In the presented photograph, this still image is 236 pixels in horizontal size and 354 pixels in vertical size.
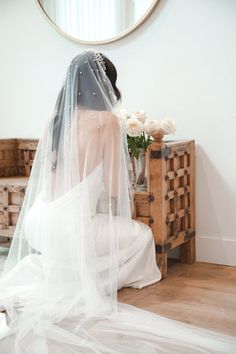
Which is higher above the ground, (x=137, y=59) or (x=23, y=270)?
(x=137, y=59)

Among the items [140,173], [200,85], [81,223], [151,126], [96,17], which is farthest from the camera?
[96,17]

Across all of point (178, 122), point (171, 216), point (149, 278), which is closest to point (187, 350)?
point (149, 278)

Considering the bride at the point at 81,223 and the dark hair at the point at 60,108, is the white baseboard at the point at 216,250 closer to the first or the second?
the bride at the point at 81,223

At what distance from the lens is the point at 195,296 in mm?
2654

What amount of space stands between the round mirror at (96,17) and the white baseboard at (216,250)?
132 centimetres

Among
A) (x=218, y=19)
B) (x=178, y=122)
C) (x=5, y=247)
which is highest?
(x=218, y=19)

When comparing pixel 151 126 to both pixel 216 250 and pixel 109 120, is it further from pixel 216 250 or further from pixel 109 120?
pixel 216 250

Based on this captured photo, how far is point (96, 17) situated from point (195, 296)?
1815mm

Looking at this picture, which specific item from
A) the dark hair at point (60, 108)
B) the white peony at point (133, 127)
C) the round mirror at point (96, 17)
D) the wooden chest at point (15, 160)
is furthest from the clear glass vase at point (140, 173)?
the round mirror at point (96, 17)

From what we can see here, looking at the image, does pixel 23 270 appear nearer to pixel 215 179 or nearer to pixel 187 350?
pixel 187 350

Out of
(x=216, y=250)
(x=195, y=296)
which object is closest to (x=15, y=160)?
(x=216, y=250)

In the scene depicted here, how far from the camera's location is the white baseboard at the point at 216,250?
3201 mm

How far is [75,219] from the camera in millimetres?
2607

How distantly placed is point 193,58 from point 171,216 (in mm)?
917
